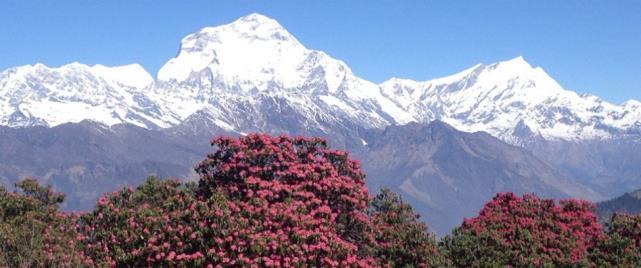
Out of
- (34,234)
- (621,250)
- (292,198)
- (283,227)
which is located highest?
(621,250)

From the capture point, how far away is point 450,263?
42.2 metres

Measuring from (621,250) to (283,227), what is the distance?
1986cm

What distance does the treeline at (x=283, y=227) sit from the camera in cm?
3569

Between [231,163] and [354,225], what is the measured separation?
7214mm

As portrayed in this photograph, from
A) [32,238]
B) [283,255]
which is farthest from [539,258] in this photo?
[32,238]

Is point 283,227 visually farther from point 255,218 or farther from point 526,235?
point 526,235

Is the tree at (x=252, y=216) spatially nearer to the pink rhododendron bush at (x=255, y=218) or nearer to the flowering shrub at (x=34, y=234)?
the pink rhododendron bush at (x=255, y=218)

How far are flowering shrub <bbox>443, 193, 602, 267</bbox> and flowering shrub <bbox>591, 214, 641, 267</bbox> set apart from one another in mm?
910

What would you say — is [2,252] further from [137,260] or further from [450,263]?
[450,263]

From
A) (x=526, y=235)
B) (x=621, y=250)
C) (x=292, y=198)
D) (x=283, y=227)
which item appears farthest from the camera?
(x=526, y=235)

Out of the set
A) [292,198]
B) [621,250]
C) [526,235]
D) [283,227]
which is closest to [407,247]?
[292,198]

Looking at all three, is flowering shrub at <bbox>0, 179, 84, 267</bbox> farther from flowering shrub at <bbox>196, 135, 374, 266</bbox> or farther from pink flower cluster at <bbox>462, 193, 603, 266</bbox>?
pink flower cluster at <bbox>462, 193, 603, 266</bbox>

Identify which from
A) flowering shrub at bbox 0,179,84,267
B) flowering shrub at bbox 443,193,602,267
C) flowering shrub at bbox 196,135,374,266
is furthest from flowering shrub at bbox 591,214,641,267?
flowering shrub at bbox 0,179,84,267

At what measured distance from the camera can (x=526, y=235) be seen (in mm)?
47219
